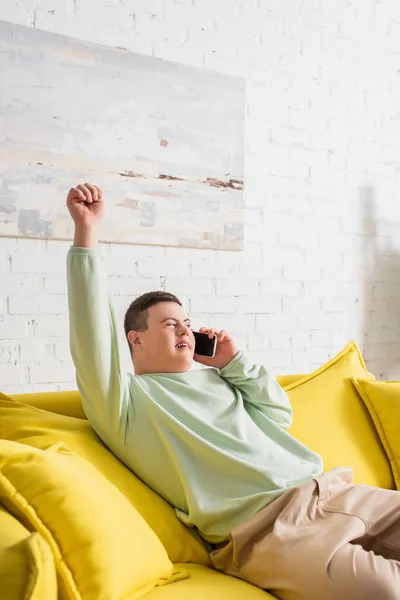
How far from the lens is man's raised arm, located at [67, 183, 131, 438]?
1.83m

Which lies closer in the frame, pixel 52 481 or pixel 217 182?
pixel 52 481

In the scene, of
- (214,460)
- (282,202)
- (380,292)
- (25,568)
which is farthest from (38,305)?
(380,292)

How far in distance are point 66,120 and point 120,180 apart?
290mm

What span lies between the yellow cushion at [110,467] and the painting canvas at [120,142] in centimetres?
84

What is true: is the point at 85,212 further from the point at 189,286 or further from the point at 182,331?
the point at 189,286

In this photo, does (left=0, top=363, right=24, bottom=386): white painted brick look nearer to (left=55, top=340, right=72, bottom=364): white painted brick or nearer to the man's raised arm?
(left=55, top=340, right=72, bottom=364): white painted brick

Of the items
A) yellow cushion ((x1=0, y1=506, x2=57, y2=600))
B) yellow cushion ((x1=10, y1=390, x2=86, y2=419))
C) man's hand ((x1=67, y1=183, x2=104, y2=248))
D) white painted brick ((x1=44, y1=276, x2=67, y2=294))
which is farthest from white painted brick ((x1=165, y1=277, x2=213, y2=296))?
yellow cushion ((x1=0, y1=506, x2=57, y2=600))

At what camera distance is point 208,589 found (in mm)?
1541

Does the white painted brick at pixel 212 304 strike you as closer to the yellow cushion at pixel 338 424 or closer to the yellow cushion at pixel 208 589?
the yellow cushion at pixel 338 424

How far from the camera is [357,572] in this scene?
1.52m

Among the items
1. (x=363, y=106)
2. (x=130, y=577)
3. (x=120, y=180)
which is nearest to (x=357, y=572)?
(x=130, y=577)

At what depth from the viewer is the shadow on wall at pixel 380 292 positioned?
3537 mm

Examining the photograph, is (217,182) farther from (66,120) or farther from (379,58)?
(379,58)

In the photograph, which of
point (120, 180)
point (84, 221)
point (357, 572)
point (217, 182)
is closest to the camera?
point (357, 572)
